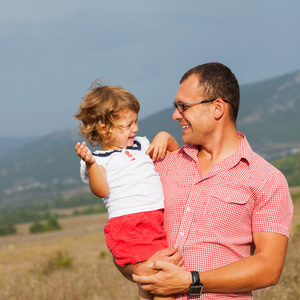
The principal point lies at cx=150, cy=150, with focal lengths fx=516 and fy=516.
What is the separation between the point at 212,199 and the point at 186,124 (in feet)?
2.37

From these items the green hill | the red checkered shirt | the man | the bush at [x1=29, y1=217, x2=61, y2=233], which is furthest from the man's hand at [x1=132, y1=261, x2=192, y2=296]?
the green hill

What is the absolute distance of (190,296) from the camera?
12.3 ft

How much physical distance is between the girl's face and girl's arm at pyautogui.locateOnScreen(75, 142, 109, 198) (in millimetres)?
330

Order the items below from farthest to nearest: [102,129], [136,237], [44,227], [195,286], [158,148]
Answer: [44,227] < [158,148] < [102,129] < [136,237] < [195,286]

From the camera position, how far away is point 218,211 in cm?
379

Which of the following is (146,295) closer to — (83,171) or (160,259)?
(160,259)

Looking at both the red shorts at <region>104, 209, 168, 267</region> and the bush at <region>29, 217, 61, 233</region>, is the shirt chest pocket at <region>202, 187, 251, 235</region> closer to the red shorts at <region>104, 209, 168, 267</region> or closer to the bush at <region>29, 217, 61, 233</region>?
the red shorts at <region>104, 209, 168, 267</region>

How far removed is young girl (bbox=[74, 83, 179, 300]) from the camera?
3898mm

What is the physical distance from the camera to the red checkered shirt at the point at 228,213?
3742mm

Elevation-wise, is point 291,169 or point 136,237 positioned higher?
point 291,169

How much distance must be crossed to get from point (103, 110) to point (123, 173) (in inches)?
22.6

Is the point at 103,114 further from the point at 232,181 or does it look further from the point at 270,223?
the point at 270,223

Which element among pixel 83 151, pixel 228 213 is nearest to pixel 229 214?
pixel 228 213

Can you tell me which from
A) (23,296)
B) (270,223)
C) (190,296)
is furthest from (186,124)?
(23,296)
